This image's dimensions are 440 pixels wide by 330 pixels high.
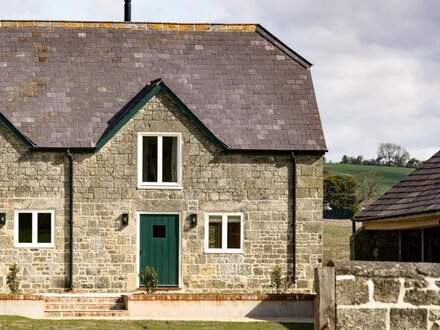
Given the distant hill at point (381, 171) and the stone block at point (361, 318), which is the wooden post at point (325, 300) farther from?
the distant hill at point (381, 171)

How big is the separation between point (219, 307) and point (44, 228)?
6817 mm

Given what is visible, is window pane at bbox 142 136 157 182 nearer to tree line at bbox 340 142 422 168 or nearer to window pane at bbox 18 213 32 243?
window pane at bbox 18 213 32 243

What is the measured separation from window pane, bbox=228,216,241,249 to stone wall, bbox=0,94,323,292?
25 centimetres

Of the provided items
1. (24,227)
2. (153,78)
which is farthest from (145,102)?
(24,227)

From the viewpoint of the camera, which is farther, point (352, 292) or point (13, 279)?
point (13, 279)

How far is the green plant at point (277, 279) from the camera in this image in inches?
1289

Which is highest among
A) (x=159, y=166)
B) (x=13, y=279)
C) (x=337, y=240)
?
(x=159, y=166)

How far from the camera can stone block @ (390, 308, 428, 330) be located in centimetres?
1241

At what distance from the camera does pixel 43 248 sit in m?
32.9

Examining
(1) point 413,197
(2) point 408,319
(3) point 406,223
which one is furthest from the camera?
(1) point 413,197

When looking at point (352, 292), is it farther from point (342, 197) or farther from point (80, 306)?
point (342, 197)

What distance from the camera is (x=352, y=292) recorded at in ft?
40.2

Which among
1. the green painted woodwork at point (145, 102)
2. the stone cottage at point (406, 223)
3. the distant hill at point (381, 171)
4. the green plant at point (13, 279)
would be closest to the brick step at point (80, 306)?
the green plant at point (13, 279)

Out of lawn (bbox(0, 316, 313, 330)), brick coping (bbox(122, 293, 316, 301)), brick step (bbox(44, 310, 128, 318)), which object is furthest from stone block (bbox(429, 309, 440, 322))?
brick step (bbox(44, 310, 128, 318))
